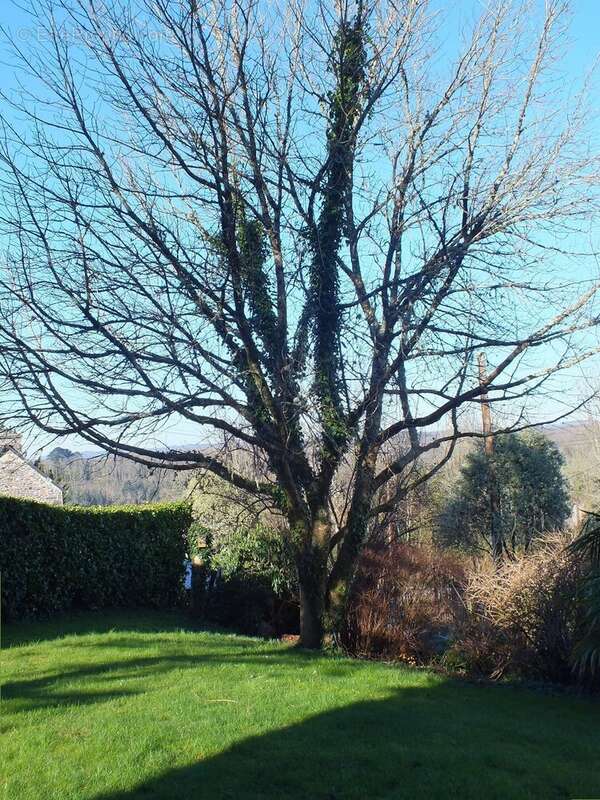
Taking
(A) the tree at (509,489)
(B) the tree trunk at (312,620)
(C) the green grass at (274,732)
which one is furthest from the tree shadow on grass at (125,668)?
(A) the tree at (509,489)

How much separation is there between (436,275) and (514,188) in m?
1.40

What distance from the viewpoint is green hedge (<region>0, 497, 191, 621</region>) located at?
12867 mm

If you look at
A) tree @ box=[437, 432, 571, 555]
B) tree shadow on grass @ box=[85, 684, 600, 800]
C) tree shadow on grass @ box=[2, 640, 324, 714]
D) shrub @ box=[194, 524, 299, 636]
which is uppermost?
tree @ box=[437, 432, 571, 555]

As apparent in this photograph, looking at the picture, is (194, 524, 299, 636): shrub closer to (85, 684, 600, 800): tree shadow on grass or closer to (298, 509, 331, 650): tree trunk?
(298, 509, 331, 650): tree trunk

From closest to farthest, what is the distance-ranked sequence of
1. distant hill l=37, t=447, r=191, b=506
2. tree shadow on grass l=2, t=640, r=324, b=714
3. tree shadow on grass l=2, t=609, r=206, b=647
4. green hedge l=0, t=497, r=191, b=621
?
tree shadow on grass l=2, t=640, r=324, b=714 < distant hill l=37, t=447, r=191, b=506 < tree shadow on grass l=2, t=609, r=206, b=647 < green hedge l=0, t=497, r=191, b=621

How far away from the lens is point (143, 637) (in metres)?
11.3

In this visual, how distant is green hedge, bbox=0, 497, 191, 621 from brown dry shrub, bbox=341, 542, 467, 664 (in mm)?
5317

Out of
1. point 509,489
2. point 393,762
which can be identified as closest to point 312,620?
point 393,762

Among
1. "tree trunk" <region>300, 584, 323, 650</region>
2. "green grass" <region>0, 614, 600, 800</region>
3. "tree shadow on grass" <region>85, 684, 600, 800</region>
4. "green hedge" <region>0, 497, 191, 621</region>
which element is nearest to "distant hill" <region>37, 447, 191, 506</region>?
"green hedge" <region>0, 497, 191, 621</region>

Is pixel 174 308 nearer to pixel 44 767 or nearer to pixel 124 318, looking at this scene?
pixel 124 318

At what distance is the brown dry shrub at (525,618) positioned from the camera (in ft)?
31.1

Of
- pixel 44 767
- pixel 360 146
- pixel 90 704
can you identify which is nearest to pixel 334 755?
pixel 44 767

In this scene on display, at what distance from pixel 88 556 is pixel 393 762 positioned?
10698 mm

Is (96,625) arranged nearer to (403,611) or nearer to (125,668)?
(125,668)
